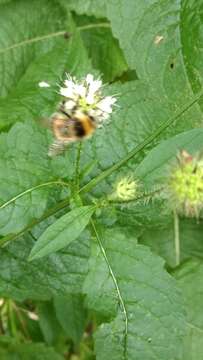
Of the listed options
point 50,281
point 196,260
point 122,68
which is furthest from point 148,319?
point 122,68

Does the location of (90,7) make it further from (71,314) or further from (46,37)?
(71,314)

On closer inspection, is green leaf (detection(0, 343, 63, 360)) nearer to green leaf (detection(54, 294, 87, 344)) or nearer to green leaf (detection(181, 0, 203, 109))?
green leaf (detection(54, 294, 87, 344))

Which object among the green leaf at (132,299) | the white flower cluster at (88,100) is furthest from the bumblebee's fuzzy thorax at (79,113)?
the green leaf at (132,299)

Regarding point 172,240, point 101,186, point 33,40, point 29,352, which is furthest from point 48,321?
point 33,40

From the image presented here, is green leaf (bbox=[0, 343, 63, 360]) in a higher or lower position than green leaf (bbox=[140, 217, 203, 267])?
lower

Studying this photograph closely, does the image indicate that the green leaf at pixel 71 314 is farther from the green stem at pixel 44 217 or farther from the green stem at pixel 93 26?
the green stem at pixel 93 26

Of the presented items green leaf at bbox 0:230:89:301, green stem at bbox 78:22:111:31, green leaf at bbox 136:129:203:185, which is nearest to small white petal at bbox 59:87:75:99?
green leaf at bbox 136:129:203:185
